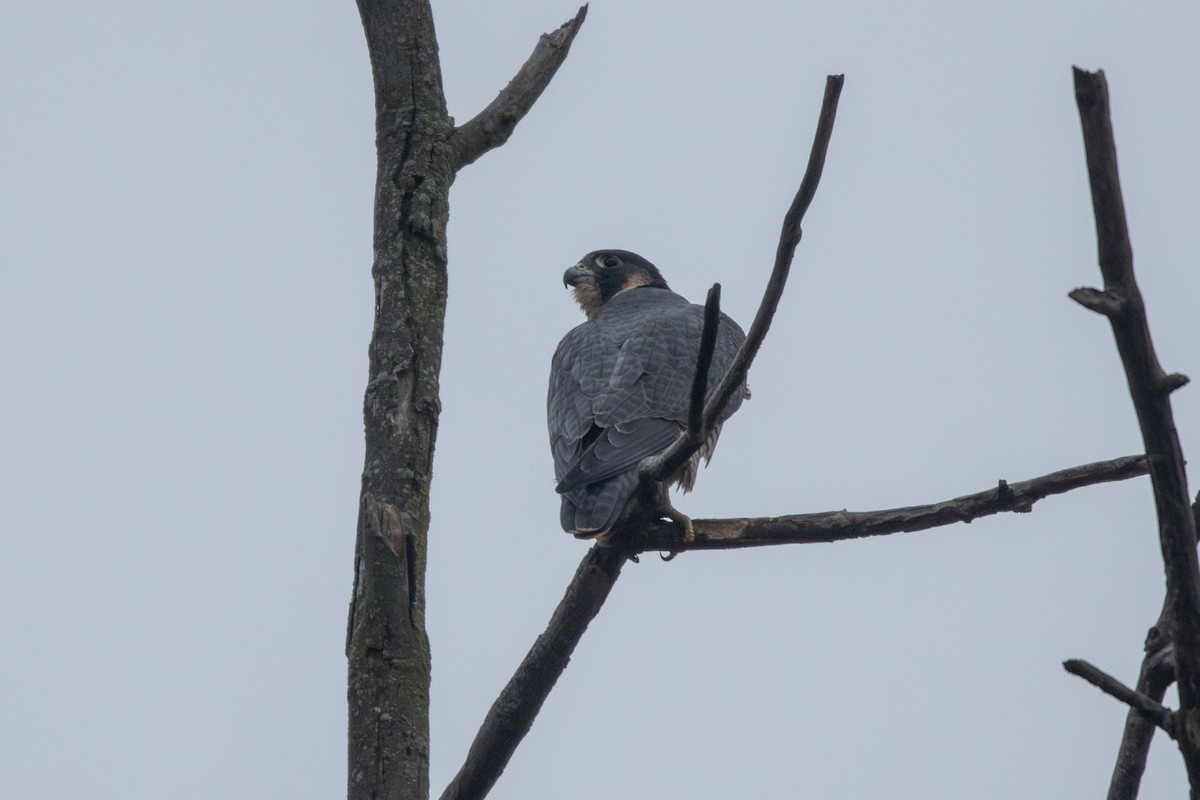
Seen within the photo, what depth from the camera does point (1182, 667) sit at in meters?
1.80

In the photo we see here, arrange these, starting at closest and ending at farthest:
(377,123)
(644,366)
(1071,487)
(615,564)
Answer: (1071,487) < (615,564) < (377,123) < (644,366)

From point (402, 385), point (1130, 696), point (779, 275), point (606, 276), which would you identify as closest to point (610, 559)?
point (402, 385)

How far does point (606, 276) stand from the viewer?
712 centimetres

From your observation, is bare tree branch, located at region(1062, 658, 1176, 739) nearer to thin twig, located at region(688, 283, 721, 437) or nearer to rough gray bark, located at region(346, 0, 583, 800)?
thin twig, located at region(688, 283, 721, 437)

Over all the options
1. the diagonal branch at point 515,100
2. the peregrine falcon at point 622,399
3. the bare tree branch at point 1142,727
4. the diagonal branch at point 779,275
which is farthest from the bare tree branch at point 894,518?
the diagonal branch at point 515,100

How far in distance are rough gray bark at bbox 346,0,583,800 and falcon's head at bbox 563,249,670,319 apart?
8.99 ft

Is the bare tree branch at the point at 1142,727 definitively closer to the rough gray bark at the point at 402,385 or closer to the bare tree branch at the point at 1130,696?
the bare tree branch at the point at 1130,696

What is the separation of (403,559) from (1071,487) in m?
1.66

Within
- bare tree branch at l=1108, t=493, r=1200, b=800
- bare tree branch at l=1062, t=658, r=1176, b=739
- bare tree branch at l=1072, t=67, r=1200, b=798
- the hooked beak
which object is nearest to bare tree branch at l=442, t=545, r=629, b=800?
bare tree branch at l=1108, t=493, r=1200, b=800

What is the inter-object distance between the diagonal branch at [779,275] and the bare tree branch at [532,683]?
434mm

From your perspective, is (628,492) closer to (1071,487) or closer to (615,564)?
(615,564)

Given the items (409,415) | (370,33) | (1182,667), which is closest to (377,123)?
(370,33)

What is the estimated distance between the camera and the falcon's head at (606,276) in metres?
7.04

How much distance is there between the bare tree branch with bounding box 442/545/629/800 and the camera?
130 inches
